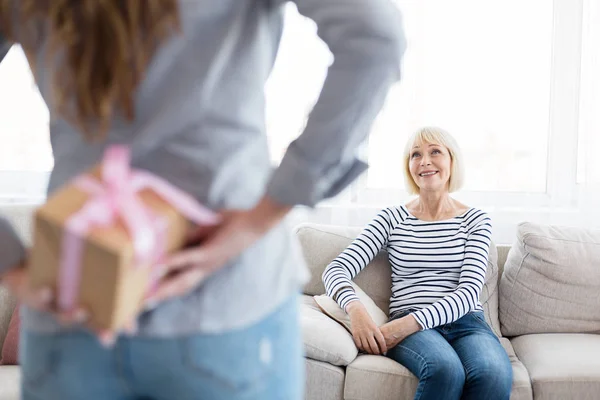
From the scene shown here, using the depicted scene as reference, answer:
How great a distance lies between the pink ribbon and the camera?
1.77 feet

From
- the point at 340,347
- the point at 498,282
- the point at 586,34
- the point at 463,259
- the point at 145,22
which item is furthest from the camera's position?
the point at 586,34

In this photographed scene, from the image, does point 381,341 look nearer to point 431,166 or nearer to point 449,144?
point 431,166

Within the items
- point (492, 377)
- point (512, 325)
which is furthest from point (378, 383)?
point (512, 325)

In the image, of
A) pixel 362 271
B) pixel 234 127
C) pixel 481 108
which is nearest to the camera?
pixel 234 127

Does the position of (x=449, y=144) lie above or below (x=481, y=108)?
below

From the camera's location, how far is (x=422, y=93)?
3.31 metres

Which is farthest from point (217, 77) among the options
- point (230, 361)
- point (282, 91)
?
point (282, 91)

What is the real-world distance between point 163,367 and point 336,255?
7.57 feet

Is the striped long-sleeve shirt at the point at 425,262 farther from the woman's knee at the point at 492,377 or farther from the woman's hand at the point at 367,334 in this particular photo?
the woman's knee at the point at 492,377

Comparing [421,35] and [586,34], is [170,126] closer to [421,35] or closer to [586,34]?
[421,35]

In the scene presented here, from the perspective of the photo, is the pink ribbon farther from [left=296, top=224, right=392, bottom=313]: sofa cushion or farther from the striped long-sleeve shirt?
[left=296, top=224, right=392, bottom=313]: sofa cushion

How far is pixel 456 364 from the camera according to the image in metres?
2.27

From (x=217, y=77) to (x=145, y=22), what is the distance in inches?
3.1

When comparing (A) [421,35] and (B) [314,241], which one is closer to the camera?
(B) [314,241]
